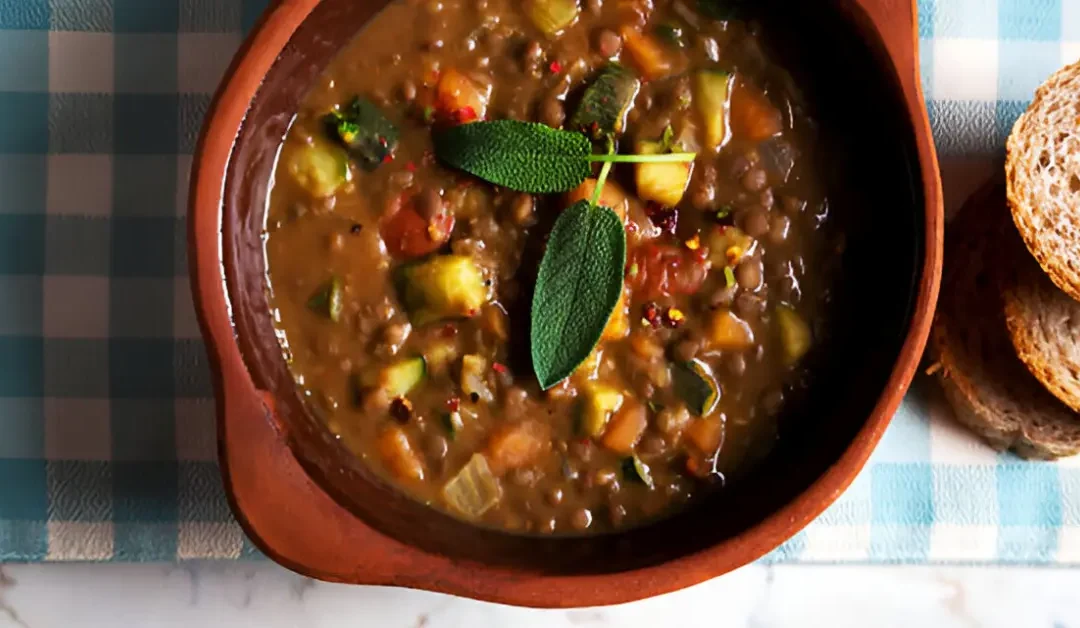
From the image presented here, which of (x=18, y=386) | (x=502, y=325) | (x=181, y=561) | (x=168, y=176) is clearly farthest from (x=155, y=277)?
(x=502, y=325)

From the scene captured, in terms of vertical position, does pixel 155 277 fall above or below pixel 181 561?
above

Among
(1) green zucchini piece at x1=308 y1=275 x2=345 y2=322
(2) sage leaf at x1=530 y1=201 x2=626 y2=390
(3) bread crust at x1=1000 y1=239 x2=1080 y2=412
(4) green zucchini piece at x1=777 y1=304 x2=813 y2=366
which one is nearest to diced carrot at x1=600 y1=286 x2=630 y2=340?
(2) sage leaf at x1=530 y1=201 x2=626 y2=390

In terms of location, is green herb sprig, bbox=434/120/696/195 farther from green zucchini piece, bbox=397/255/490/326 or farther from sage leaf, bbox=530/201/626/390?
green zucchini piece, bbox=397/255/490/326

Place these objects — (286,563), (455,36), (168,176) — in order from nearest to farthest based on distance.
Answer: (286,563) → (455,36) → (168,176)

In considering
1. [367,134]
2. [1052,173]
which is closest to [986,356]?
[1052,173]

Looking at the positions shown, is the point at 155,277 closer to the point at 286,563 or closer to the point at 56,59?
the point at 56,59

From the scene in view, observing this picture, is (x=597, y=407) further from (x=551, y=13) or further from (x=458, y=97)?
(x=551, y=13)
